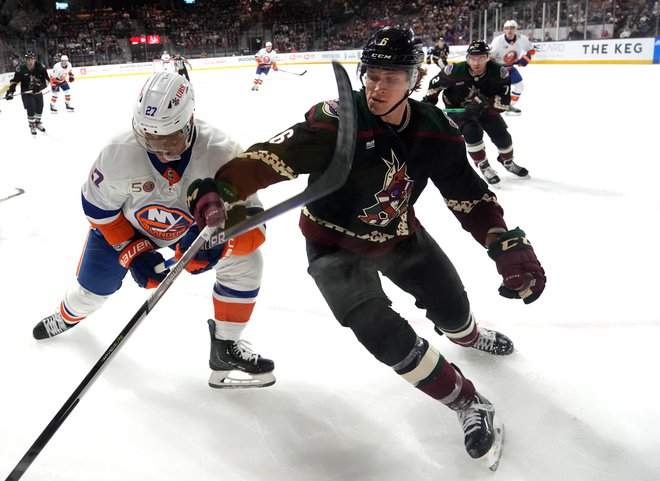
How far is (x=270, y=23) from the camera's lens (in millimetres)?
20766

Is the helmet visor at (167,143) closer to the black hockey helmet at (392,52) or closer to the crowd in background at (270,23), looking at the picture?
the black hockey helmet at (392,52)

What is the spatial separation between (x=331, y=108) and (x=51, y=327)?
161 cm

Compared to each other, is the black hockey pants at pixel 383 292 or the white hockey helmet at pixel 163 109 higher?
the white hockey helmet at pixel 163 109

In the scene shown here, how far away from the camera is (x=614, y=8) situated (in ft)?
41.2

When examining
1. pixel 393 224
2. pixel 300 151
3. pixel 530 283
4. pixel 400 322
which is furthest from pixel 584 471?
pixel 300 151

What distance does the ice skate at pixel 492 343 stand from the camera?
2.35 metres

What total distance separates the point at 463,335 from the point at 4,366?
1.78 metres

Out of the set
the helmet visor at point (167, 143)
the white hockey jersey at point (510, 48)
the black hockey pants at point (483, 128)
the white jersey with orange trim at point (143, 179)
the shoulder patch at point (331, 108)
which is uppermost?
the shoulder patch at point (331, 108)

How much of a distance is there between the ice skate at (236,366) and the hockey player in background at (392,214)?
54 centimetres

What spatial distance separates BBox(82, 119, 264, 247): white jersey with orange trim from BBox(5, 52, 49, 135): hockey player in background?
713 centimetres

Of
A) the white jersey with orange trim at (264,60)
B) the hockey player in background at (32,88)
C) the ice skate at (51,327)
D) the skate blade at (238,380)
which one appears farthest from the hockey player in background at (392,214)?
the white jersey with orange trim at (264,60)

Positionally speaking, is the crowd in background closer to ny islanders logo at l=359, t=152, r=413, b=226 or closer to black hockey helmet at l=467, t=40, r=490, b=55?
black hockey helmet at l=467, t=40, r=490, b=55

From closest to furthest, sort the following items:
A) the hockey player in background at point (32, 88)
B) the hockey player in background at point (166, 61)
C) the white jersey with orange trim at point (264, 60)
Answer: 1. the hockey player in background at point (32, 88)
2. the white jersey with orange trim at point (264, 60)
3. the hockey player in background at point (166, 61)

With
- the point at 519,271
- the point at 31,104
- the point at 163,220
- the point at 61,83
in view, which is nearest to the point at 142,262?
the point at 163,220
